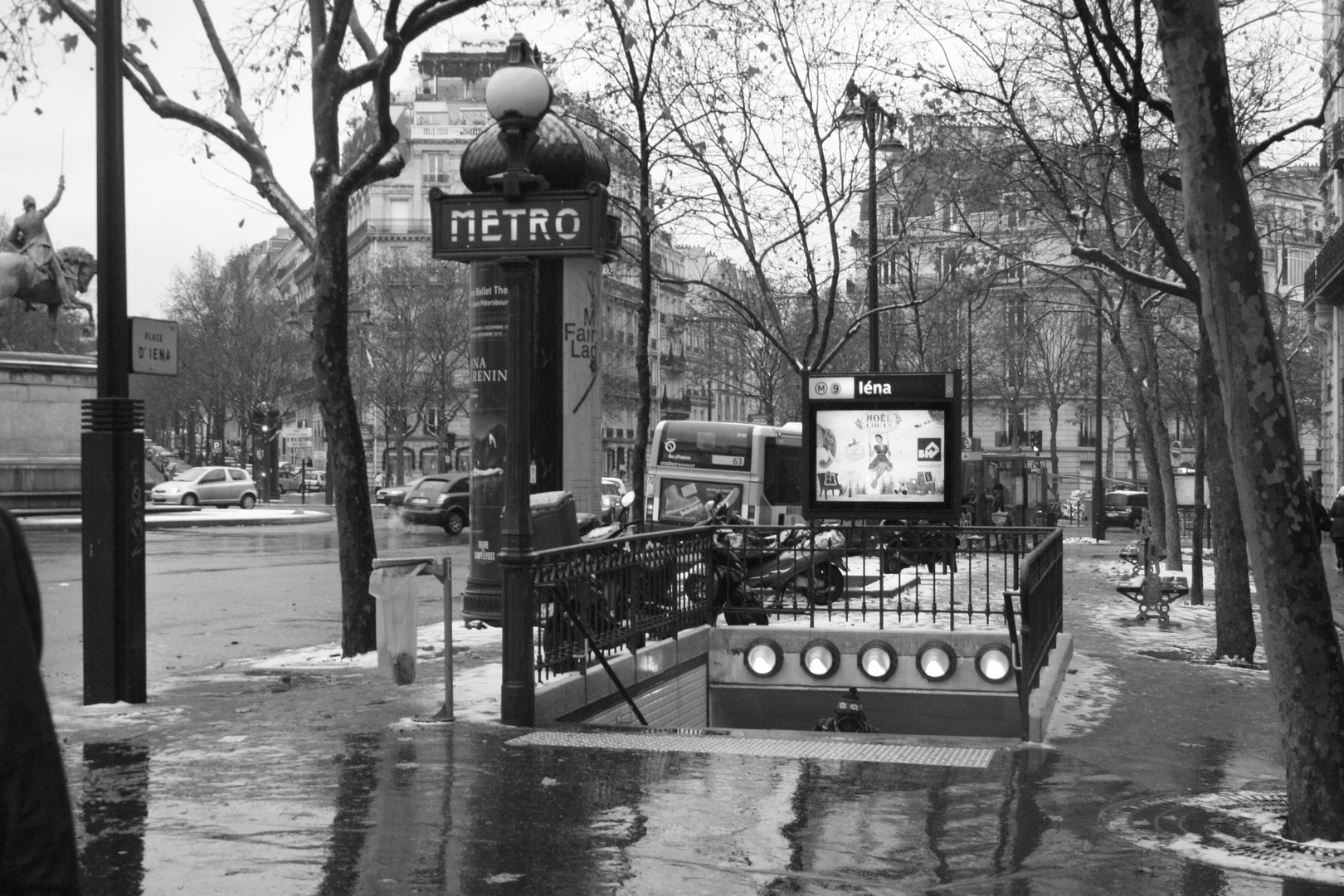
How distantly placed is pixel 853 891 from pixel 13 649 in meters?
3.92

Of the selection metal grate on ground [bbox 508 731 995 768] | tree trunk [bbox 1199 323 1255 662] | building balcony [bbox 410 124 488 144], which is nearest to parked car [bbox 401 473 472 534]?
tree trunk [bbox 1199 323 1255 662]

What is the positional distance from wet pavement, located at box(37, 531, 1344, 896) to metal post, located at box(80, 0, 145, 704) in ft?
1.72

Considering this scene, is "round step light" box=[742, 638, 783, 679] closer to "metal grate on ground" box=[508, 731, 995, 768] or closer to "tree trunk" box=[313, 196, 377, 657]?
"tree trunk" box=[313, 196, 377, 657]

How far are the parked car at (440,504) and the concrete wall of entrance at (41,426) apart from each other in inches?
333

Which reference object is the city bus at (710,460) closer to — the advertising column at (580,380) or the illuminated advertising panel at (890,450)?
the illuminated advertising panel at (890,450)

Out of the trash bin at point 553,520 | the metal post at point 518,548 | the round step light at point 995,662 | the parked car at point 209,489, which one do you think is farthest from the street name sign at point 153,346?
the parked car at point 209,489

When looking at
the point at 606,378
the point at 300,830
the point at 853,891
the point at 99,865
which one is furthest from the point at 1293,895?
the point at 606,378

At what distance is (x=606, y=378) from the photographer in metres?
78.9

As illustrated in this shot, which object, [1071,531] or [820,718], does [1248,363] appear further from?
[1071,531]

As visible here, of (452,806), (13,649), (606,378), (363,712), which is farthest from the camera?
(606,378)

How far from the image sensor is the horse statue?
34219 millimetres

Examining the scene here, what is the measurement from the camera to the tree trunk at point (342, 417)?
1239 cm

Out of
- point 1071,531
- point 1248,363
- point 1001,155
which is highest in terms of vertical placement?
point 1001,155

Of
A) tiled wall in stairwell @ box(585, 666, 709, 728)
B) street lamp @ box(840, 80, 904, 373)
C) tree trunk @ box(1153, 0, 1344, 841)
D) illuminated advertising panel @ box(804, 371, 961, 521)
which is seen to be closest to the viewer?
tree trunk @ box(1153, 0, 1344, 841)
